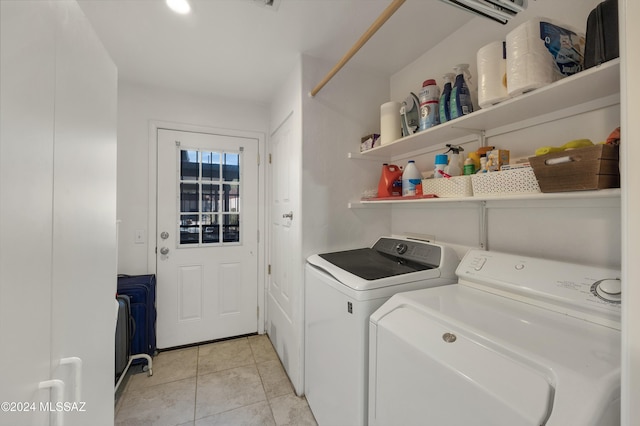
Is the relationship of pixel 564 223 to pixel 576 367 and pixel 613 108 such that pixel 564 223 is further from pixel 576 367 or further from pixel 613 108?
pixel 576 367

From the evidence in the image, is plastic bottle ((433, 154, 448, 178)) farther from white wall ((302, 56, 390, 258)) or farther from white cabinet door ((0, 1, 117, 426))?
white cabinet door ((0, 1, 117, 426))

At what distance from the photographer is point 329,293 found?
1.45m

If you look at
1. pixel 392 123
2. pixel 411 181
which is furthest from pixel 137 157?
pixel 411 181

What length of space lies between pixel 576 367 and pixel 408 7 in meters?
1.72

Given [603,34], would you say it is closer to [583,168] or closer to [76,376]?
[583,168]

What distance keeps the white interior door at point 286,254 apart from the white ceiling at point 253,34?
21.5 inches

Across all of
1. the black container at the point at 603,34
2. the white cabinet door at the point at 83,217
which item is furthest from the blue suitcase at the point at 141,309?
the black container at the point at 603,34

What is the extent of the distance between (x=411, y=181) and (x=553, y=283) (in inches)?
34.7

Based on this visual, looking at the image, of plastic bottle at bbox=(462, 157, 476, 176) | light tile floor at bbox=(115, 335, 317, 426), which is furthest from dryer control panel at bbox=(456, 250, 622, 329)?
light tile floor at bbox=(115, 335, 317, 426)

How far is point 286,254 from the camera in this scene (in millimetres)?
2186

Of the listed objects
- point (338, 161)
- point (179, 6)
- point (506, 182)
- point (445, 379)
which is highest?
point (179, 6)

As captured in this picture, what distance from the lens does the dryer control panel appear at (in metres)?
0.84

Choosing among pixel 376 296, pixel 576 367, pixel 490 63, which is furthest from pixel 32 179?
pixel 490 63

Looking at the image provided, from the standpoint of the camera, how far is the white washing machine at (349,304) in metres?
1.18
